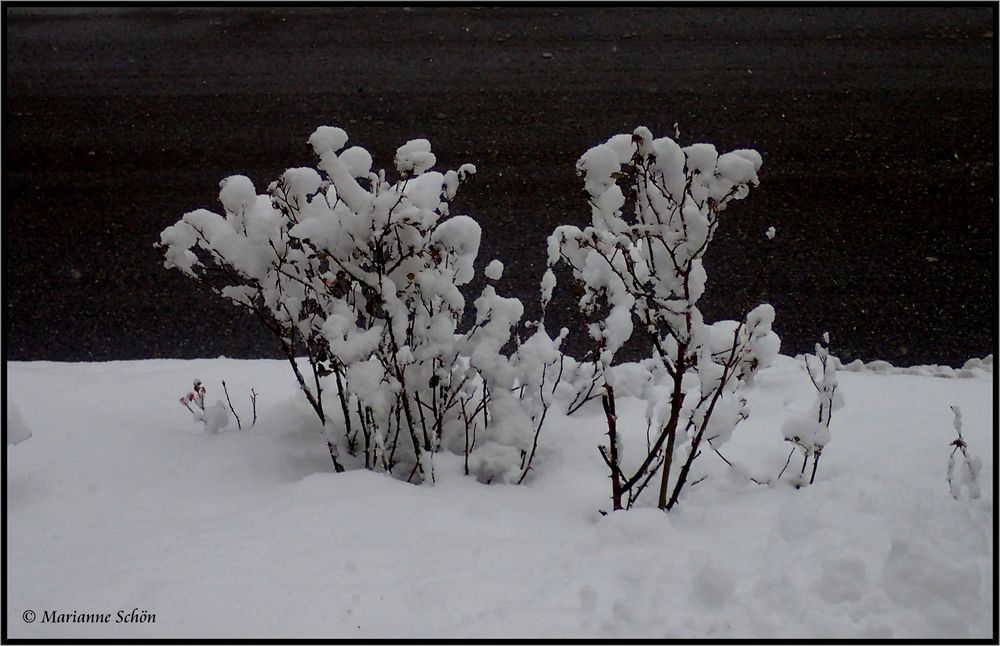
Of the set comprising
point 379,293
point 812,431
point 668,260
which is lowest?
point 812,431

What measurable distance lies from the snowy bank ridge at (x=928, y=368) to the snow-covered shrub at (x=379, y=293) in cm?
154

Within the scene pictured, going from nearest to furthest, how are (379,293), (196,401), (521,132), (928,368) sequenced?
(379,293) → (196,401) → (928,368) → (521,132)

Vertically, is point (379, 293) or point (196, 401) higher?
point (379, 293)

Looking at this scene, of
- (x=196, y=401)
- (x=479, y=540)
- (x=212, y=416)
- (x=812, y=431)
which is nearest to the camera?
(x=479, y=540)

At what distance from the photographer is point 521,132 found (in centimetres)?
546

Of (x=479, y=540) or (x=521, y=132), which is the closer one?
(x=479, y=540)

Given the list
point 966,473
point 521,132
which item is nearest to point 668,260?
point 966,473

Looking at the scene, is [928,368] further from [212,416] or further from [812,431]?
[212,416]

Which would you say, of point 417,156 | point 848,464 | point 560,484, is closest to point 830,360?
point 848,464

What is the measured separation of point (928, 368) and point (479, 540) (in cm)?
231

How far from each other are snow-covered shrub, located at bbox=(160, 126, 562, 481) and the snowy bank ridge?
154 cm

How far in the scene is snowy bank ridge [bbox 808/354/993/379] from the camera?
3137mm

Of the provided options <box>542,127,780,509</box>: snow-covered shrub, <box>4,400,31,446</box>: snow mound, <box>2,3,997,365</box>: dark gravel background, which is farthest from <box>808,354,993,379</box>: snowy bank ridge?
<box>4,400,31,446</box>: snow mound

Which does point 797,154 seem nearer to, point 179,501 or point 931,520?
point 931,520
